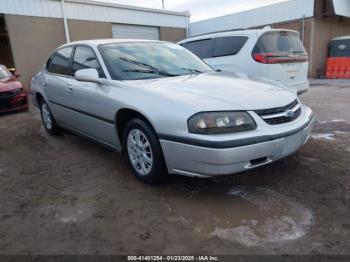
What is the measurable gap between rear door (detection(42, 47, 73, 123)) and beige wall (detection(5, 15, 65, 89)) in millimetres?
8796

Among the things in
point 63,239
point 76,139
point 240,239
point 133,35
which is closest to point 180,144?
point 240,239

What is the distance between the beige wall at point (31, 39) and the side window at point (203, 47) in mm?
8160

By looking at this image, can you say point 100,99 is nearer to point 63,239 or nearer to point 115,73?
point 115,73

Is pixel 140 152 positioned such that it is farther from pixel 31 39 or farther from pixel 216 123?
pixel 31 39

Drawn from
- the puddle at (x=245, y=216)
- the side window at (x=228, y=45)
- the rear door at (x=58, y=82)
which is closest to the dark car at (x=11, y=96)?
the rear door at (x=58, y=82)

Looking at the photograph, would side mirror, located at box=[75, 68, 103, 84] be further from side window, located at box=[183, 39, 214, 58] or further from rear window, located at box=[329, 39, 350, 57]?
rear window, located at box=[329, 39, 350, 57]

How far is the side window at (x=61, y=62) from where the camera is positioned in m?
4.62

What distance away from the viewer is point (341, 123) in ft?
18.1

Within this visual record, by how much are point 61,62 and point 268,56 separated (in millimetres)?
3828

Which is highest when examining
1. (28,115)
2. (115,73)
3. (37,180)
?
(115,73)

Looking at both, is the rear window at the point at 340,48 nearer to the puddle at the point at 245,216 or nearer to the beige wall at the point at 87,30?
the beige wall at the point at 87,30

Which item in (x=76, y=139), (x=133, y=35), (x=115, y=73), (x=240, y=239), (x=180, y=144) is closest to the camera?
(x=240, y=239)

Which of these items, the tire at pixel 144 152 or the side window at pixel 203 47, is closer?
the tire at pixel 144 152

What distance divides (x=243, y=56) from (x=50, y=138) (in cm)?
408
